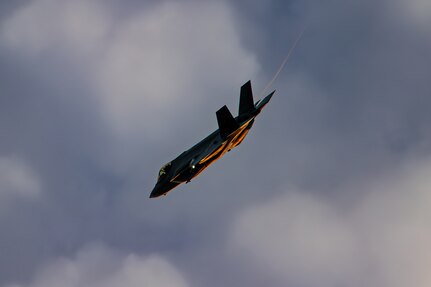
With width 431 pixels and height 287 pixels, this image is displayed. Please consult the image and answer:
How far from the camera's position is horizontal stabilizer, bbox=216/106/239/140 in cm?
8269

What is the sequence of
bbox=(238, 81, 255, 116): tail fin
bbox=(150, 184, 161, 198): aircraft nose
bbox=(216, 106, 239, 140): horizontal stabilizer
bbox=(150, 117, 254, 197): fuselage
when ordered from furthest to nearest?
bbox=(150, 184, 161, 198): aircraft nose → bbox=(238, 81, 255, 116): tail fin → bbox=(150, 117, 254, 197): fuselage → bbox=(216, 106, 239, 140): horizontal stabilizer

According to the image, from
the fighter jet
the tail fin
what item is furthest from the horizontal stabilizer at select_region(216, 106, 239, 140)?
the tail fin

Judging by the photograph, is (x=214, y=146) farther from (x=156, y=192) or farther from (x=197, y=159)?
(x=156, y=192)

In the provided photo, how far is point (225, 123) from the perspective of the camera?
274 ft

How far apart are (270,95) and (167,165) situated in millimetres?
18812

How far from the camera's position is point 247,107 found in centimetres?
8875

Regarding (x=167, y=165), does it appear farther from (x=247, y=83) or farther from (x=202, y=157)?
(x=247, y=83)

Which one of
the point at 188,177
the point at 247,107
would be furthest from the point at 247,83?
the point at 188,177

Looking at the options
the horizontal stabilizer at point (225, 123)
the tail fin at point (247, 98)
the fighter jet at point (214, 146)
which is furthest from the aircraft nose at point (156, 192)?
the tail fin at point (247, 98)

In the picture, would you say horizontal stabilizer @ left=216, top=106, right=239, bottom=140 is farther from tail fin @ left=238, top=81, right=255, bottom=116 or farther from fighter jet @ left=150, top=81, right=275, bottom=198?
tail fin @ left=238, top=81, right=255, bottom=116

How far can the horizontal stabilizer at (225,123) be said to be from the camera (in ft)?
271

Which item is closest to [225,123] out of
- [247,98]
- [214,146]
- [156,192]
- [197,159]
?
[214,146]

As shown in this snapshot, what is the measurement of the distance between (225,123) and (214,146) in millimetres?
3652

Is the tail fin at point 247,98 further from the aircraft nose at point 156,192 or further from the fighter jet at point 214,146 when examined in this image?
the aircraft nose at point 156,192
